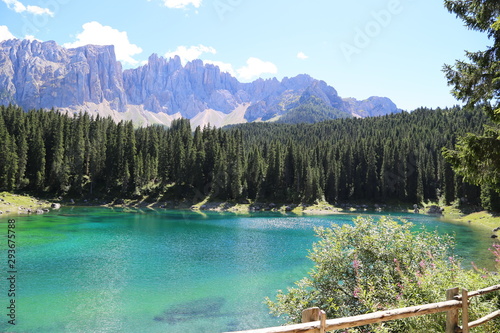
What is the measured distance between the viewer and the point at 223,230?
62.6 m

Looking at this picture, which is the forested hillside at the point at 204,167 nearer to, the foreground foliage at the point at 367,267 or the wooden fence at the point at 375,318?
the foreground foliage at the point at 367,267

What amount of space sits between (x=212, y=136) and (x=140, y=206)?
4139 centimetres

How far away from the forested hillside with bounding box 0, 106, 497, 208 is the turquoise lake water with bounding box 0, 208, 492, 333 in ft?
170

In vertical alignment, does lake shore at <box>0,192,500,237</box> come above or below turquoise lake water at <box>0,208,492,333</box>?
above

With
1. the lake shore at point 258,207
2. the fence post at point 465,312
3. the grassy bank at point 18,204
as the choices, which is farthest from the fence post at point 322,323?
the lake shore at point 258,207

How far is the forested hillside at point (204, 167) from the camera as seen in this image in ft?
347

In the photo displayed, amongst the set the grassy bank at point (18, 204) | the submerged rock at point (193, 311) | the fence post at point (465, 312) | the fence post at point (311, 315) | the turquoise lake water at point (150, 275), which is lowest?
the submerged rock at point (193, 311)

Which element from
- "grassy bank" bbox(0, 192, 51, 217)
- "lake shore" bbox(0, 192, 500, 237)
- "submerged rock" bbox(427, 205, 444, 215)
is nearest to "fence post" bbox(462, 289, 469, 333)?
"grassy bank" bbox(0, 192, 51, 217)

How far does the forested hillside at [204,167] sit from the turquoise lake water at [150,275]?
5188 cm

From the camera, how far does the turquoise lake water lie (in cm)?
2155

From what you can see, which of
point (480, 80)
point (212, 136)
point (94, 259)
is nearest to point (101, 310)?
point (94, 259)

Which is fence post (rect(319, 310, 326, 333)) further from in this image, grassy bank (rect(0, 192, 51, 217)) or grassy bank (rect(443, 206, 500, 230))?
grassy bank (rect(0, 192, 51, 217))

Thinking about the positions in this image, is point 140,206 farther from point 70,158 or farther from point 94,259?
point 94,259

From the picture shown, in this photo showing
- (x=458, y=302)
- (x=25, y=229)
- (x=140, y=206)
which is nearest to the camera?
(x=458, y=302)
